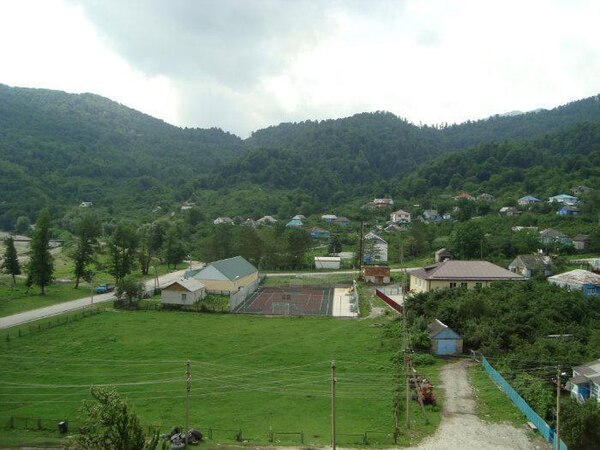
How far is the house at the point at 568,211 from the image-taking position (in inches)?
2879

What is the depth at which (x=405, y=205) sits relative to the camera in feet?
350

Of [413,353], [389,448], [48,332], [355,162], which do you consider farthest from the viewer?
[355,162]

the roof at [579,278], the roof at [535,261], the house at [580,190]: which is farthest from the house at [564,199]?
the roof at [579,278]

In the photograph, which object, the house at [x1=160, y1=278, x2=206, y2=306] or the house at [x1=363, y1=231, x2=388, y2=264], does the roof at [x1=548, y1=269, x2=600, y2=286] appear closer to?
the house at [x1=363, y1=231, x2=388, y2=264]

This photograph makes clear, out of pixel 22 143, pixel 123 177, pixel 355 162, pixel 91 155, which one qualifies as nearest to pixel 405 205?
pixel 355 162

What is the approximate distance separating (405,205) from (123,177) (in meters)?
74.1

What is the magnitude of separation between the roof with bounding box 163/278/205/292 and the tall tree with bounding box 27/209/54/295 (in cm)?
1035

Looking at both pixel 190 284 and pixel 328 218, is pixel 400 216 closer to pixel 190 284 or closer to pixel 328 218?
pixel 328 218

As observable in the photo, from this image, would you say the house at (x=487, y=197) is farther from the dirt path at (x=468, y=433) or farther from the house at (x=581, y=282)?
the dirt path at (x=468, y=433)

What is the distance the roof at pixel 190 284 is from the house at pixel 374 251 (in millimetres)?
26035

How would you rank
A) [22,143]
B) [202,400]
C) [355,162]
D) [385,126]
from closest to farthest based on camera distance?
1. [202,400]
2. [22,143]
3. [355,162]
4. [385,126]

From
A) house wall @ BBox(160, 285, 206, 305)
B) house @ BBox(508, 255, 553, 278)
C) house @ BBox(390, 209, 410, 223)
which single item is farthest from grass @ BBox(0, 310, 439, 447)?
house @ BBox(390, 209, 410, 223)

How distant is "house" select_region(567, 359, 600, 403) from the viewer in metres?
17.8

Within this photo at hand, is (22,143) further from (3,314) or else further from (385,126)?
(385,126)
